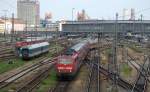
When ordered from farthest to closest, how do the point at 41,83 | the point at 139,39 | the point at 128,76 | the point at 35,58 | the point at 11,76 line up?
the point at 139,39 → the point at 35,58 → the point at 128,76 → the point at 11,76 → the point at 41,83

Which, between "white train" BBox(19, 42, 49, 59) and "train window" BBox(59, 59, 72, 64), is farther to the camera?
"white train" BBox(19, 42, 49, 59)

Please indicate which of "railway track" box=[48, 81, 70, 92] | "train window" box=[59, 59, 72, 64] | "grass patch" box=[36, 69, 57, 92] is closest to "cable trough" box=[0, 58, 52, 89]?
"grass patch" box=[36, 69, 57, 92]

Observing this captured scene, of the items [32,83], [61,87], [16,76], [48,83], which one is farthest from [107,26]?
[61,87]

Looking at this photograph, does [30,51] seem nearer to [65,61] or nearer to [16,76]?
[16,76]

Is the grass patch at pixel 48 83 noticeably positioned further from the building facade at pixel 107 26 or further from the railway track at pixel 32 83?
the building facade at pixel 107 26

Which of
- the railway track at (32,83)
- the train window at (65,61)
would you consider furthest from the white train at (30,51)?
the train window at (65,61)

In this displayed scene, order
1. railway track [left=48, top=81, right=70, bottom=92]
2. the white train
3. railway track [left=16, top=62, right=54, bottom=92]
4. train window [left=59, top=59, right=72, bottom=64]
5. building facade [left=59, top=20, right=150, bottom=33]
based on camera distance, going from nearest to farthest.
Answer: railway track [left=16, top=62, right=54, bottom=92] → railway track [left=48, top=81, right=70, bottom=92] → train window [left=59, top=59, right=72, bottom=64] → the white train → building facade [left=59, top=20, right=150, bottom=33]

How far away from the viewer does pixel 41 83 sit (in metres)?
34.3

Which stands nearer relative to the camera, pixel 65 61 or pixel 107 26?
pixel 65 61

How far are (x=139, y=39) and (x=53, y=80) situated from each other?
64.2 meters

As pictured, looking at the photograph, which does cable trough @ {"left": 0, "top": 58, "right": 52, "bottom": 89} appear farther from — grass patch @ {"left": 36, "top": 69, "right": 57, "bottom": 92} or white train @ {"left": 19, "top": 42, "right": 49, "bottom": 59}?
white train @ {"left": 19, "top": 42, "right": 49, "bottom": 59}

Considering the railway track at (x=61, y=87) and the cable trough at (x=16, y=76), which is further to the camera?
the cable trough at (x=16, y=76)

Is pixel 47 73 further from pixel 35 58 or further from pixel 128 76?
pixel 35 58

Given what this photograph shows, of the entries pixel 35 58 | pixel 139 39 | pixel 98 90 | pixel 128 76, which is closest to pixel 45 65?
pixel 35 58
